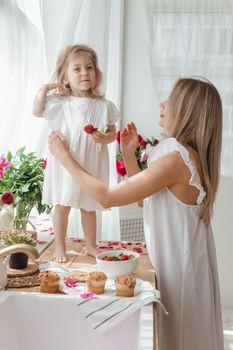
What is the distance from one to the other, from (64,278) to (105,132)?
660mm

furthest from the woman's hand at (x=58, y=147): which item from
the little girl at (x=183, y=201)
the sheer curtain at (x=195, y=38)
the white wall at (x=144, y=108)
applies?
the sheer curtain at (x=195, y=38)

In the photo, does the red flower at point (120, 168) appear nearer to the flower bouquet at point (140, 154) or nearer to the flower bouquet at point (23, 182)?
the flower bouquet at point (140, 154)

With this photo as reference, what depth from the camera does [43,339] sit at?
1249 mm

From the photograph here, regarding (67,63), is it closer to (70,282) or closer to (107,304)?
(70,282)

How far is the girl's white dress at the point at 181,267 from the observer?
4.59ft

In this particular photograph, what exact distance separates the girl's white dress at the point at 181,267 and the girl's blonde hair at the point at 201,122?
5 cm

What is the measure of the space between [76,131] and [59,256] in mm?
481

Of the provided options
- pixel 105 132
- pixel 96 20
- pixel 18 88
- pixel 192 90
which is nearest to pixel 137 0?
pixel 96 20

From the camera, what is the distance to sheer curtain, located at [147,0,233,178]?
9.91 ft

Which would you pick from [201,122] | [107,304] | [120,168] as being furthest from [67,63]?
[107,304]

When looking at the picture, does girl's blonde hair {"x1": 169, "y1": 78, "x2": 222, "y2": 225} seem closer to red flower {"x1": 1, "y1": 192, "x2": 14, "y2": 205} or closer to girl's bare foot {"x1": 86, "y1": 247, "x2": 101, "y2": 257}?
girl's bare foot {"x1": 86, "y1": 247, "x2": 101, "y2": 257}

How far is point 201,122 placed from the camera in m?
1.42

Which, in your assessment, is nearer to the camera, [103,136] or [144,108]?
[103,136]

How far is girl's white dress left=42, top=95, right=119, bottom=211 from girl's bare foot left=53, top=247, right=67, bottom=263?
17 cm
